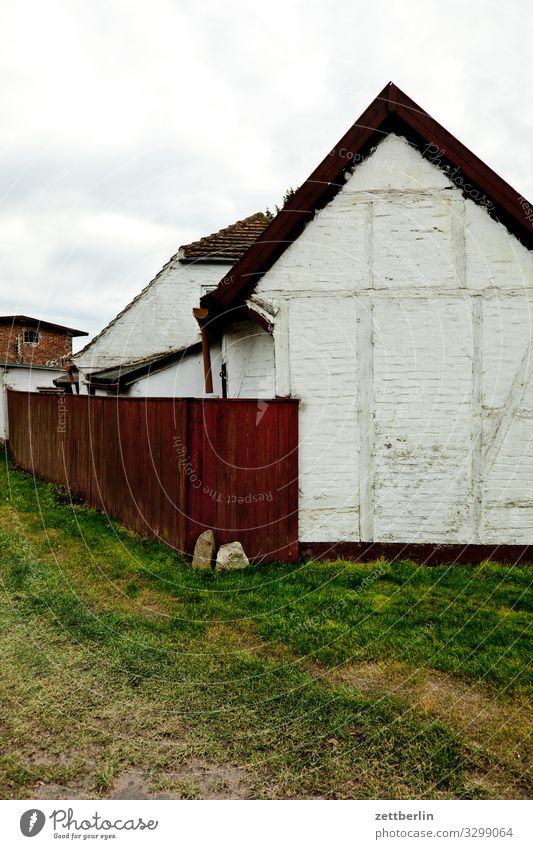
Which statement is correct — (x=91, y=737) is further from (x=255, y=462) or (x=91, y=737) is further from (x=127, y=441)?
(x=127, y=441)

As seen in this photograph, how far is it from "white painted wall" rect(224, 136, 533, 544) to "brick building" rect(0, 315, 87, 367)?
3141cm

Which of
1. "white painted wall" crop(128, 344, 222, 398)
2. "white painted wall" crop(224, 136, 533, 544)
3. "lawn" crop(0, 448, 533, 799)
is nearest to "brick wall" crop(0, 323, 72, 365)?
"white painted wall" crop(128, 344, 222, 398)

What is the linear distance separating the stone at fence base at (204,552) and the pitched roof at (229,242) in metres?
10.2

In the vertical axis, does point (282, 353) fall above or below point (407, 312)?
below

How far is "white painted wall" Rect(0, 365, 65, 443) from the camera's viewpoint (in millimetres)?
24328

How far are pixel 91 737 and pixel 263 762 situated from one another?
120 cm

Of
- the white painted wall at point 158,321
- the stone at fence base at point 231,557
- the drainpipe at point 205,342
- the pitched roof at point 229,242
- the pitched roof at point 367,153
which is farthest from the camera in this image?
the white painted wall at point 158,321

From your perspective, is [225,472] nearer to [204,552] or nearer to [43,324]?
[204,552]

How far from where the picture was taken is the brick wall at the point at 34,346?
3553 centimetres

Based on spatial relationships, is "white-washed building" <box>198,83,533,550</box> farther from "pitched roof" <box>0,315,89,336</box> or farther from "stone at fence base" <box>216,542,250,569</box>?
"pitched roof" <box>0,315,89,336</box>

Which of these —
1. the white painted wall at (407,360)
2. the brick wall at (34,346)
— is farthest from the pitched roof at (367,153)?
the brick wall at (34,346)

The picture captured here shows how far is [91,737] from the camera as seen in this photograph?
3.73 meters

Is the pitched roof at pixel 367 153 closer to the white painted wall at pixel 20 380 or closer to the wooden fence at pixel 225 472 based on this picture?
the wooden fence at pixel 225 472
